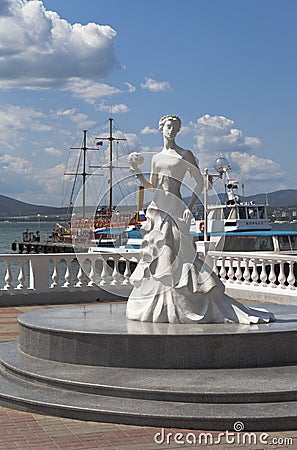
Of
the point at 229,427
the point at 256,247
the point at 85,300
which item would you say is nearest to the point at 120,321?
the point at 229,427

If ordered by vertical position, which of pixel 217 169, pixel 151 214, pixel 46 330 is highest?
pixel 217 169

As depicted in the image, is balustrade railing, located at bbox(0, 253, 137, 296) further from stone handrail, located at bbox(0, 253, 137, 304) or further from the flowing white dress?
the flowing white dress

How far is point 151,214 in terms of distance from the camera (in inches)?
360

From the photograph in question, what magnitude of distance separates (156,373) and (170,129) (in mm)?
3157

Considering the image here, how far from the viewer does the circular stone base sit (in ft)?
25.3

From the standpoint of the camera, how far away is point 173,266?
8797mm

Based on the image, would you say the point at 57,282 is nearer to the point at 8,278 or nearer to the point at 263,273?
the point at 8,278

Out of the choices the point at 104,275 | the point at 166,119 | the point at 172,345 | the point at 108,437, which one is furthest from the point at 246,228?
the point at 108,437

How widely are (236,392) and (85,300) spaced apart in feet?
31.0

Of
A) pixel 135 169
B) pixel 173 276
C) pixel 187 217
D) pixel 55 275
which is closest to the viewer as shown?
pixel 173 276

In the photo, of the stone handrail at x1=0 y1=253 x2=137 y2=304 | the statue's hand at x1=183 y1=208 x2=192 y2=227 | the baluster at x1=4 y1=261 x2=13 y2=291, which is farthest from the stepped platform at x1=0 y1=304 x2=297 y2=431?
the stone handrail at x1=0 y1=253 x2=137 y2=304

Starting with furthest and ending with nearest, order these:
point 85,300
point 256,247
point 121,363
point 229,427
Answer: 1. point 256,247
2. point 85,300
3. point 121,363
4. point 229,427

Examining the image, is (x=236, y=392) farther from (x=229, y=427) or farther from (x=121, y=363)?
(x=121, y=363)

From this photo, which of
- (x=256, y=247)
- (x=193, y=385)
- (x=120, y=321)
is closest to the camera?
(x=193, y=385)
